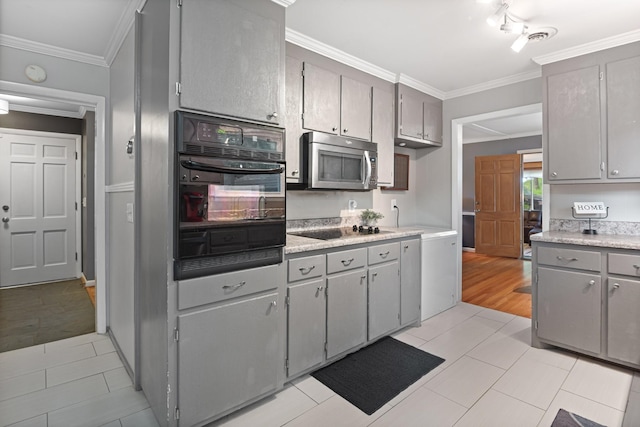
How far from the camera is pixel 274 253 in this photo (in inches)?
81.7

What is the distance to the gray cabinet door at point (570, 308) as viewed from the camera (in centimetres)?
257

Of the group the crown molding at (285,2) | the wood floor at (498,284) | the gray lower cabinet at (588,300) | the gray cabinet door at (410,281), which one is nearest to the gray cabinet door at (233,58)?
the crown molding at (285,2)

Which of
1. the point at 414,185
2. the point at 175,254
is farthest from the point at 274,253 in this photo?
the point at 414,185

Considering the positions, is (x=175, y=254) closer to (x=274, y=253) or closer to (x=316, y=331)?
(x=274, y=253)

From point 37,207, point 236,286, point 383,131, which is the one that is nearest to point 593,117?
point 383,131

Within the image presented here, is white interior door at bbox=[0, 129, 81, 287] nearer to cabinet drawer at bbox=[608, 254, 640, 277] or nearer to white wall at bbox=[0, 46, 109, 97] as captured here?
white wall at bbox=[0, 46, 109, 97]

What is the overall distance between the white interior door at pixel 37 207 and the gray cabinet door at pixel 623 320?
6227 mm

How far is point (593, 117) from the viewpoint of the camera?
2842 mm

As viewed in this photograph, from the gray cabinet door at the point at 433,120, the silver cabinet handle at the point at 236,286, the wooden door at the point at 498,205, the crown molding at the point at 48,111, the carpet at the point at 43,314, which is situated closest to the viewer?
the silver cabinet handle at the point at 236,286

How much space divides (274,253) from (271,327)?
444 millimetres

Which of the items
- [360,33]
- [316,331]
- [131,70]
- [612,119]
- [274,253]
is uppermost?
[360,33]

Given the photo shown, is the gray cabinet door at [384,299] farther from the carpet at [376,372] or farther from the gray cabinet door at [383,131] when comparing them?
the gray cabinet door at [383,131]

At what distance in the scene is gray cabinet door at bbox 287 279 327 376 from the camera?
2215 millimetres

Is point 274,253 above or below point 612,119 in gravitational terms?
below
